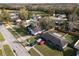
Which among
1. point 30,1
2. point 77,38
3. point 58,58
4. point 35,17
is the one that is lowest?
point 58,58

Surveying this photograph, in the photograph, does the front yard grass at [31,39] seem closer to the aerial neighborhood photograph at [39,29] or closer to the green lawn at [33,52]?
the aerial neighborhood photograph at [39,29]

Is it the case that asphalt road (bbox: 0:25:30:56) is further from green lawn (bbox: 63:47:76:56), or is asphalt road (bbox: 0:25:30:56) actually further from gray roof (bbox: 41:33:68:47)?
green lawn (bbox: 63:47:76:56)

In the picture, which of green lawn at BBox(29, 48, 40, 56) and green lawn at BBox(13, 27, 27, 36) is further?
green lawn at BBox(13, 27, 27, 36)

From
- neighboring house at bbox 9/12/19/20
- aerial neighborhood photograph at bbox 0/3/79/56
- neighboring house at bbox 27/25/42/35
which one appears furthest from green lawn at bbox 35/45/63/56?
neighboring house at bbox 9/12/19/20

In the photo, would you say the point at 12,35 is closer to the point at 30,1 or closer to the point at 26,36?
the point at 26,36

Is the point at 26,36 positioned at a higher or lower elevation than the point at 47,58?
higher

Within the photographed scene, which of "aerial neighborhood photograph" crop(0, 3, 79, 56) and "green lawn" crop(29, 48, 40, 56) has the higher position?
"aerial neighborhood photograph" crop(0, 3, 79, 56)

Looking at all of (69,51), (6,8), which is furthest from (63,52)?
(6,8)
